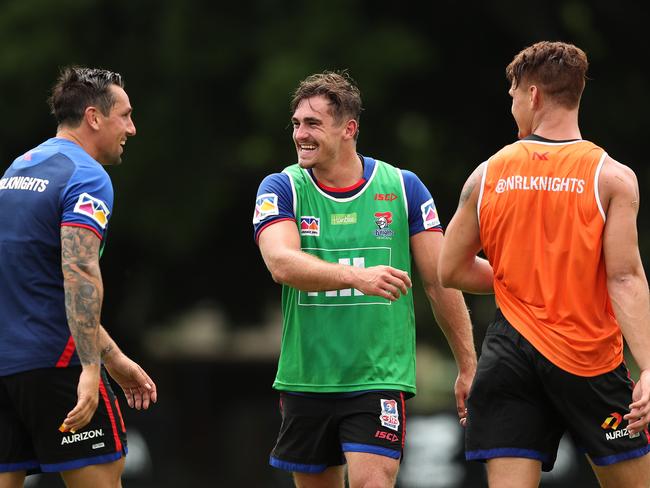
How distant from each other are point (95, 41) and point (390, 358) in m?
10.6

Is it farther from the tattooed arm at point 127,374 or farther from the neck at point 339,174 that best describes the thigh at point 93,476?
the neck at point 339,174

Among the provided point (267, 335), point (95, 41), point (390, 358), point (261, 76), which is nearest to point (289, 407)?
point (390, 358)

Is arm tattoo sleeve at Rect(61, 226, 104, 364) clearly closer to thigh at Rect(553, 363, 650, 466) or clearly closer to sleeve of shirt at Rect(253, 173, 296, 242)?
sleeve of shirt at Rect(253, 173, 296, 242)

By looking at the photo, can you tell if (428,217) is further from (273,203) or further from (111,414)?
(111,414)

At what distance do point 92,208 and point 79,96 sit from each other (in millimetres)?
749

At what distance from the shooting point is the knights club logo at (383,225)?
6809 millimetres

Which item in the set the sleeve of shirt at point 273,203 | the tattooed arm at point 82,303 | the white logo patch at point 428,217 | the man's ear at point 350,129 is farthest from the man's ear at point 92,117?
the white logo patch at point 428,217

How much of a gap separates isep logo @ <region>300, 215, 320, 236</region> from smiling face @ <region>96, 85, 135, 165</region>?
3.34 feet

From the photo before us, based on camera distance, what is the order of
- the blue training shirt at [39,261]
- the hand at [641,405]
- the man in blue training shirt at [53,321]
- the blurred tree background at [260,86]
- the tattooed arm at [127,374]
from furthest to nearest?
the blurred tree background at [260,86]
the tattooed arm at [127,374]
the blue training shirt at [39,261]
the man in blue training shirt at [53,321]
the hand at [641,405]

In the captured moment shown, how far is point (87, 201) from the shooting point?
5992mm

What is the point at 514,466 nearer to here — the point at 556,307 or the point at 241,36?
the point at 556,307

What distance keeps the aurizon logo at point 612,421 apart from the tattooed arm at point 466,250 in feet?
2.92

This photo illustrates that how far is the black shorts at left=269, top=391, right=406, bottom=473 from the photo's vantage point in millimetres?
6598

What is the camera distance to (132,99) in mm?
16516
